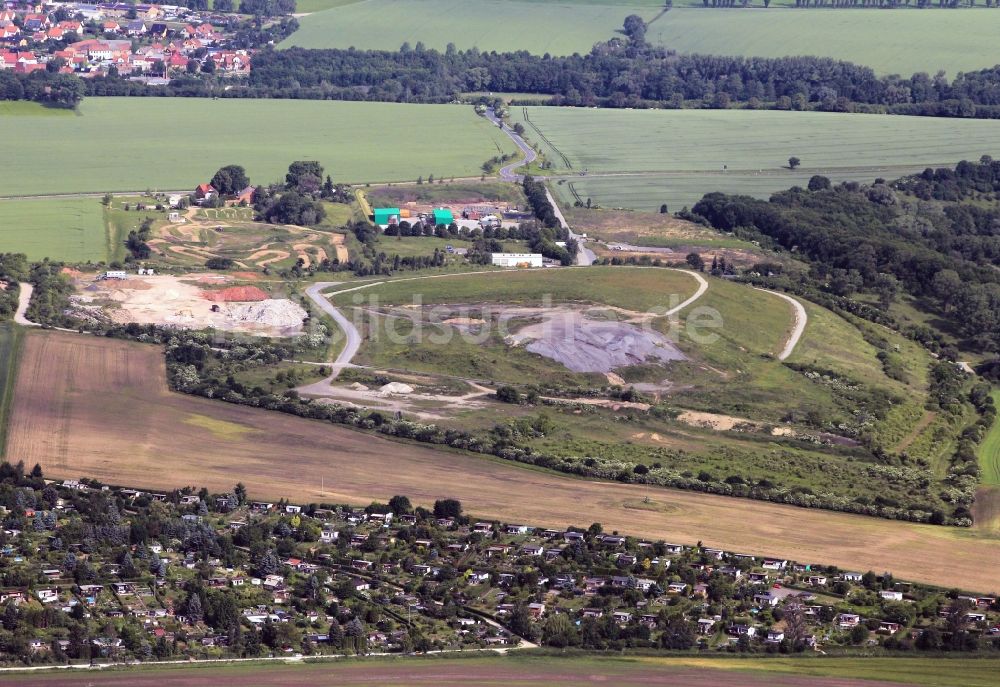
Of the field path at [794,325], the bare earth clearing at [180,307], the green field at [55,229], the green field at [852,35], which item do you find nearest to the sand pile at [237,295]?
the bare earth clearing at [180,307]

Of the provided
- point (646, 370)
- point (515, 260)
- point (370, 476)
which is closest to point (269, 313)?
point (646, 370)

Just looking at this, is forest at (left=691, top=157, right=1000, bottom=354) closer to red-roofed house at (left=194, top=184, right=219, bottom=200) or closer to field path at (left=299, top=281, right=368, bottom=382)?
field path at (left=299, top=281, right=368, bottom=382)

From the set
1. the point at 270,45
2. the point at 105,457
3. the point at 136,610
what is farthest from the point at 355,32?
the point at 136,610

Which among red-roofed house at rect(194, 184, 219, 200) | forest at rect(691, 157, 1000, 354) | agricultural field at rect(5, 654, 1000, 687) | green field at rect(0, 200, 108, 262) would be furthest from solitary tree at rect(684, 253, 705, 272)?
agricultural field at rect(5, 654, 1000, 687)

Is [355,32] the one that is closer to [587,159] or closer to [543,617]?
[587,159]

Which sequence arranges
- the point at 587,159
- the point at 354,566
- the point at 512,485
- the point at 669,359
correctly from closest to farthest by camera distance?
1. the point at 354,566
2. the point at 512,485
3. the point at 669,359
4. the point at 587,159
